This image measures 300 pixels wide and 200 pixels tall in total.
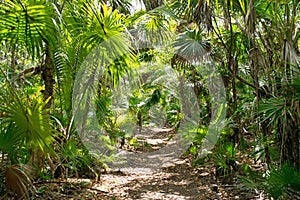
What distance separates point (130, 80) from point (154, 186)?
1768 millimetres

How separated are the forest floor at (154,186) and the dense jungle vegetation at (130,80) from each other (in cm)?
5

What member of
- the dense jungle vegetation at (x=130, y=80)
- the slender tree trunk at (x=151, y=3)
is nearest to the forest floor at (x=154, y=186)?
the dense jungle vegetation at (x=130, y=80)

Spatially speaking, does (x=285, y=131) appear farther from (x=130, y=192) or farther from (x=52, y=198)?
(x=52, y=198)

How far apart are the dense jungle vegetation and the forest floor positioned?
0.18 ft

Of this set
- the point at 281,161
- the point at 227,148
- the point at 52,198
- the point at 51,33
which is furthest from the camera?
the point at 227,148

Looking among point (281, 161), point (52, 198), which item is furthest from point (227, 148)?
point (52, 198)

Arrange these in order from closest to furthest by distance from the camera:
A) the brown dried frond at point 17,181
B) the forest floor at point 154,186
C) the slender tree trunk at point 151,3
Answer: the brown dried frond at point 17,181
the forest floor at point 154,186
the slender tree trunk at point 151,3

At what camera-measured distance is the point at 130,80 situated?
4293mm

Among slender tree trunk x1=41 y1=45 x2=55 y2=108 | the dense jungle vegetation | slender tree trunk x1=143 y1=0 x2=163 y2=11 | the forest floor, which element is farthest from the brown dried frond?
slender tree trunk x1=143 y1=0 x2=163 y2=11

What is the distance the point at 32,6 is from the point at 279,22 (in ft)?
8.11

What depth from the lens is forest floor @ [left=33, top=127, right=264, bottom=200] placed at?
398 centimetres

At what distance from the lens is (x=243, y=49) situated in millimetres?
4664

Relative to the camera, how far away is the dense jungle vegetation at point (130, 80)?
283 centimetres

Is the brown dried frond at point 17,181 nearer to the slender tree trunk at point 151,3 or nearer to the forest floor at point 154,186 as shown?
the forest floor at point 154,186
